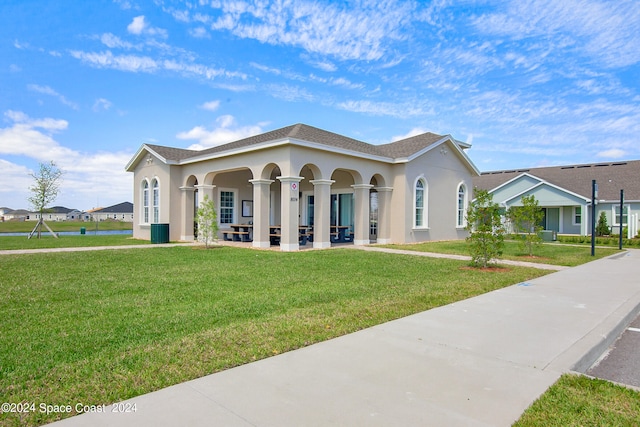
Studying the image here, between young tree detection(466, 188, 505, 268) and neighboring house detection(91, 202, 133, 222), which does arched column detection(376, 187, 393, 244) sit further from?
neighboring house detection(91, 202, 133, 222)

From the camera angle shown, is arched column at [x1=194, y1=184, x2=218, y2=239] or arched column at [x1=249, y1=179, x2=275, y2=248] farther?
arched column at [x1=194, y1=184, x2=218, y2=239]

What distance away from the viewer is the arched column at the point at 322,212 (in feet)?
51.8

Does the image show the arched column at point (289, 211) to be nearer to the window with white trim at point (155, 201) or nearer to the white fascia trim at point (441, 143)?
the white fascia trim at point (441, 143)

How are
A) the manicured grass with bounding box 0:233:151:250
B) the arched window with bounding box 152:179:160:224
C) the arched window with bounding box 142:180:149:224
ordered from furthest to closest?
the arched window with bounding box 142:180:149:224 < the arched window with bounding box 152:179:160:224 < the manicured grass with bounding box 0:233:151:250

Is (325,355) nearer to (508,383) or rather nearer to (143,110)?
(508,383)

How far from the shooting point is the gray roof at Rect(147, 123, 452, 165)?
51.5 feet

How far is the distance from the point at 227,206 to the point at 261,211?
6250 mm

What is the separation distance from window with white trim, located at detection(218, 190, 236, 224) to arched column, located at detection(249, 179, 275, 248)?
5.84m

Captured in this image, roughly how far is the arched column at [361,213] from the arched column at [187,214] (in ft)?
27.1

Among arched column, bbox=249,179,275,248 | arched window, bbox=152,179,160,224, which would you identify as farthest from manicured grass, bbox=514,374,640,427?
arched window, bbox=152,179,160,224

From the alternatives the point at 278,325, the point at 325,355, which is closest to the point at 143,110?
the point at 278,325

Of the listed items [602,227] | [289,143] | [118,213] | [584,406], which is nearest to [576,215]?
[602,227]

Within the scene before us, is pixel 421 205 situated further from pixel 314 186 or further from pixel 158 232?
pixel 158 232

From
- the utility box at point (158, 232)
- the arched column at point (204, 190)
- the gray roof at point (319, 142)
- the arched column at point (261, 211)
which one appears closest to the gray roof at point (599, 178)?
the gray roof at point (319, 142)
